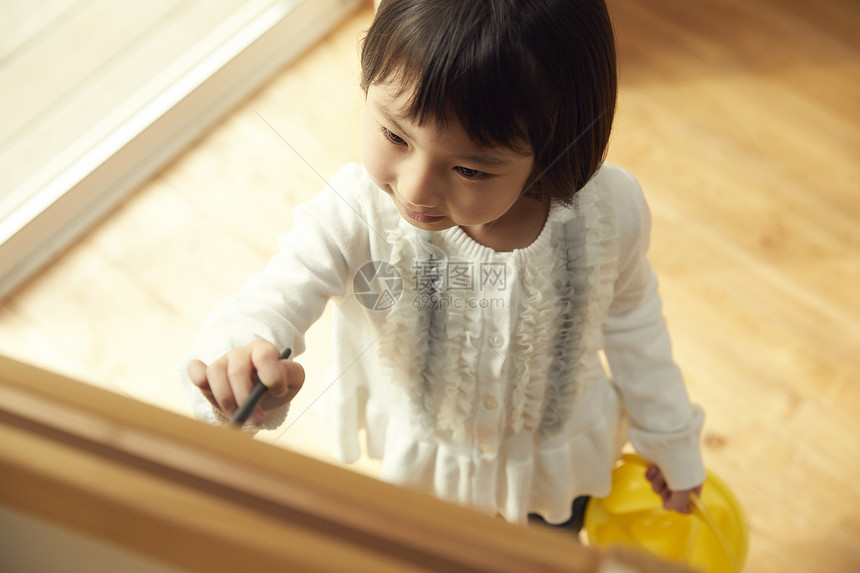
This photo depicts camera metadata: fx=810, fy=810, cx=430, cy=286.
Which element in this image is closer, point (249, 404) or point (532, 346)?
point (249, 404)

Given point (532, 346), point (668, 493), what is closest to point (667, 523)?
point (668, 493)

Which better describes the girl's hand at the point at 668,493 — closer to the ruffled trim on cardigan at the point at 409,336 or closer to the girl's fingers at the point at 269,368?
the ruffled trim on cardigan at the point at 409,336

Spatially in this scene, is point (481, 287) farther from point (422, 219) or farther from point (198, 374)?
point (198, 374)

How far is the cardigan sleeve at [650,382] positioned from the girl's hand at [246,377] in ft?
0.94

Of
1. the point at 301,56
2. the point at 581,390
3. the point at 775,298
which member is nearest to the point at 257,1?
the point at 301,56

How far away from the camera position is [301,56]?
74 cm

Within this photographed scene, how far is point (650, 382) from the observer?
2.11ft

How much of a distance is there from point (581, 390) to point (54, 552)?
1.35ft

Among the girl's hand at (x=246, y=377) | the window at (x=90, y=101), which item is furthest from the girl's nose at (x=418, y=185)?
the window at (x=90, y=101)

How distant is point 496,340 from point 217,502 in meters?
0.33

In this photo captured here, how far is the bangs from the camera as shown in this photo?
0.37 m

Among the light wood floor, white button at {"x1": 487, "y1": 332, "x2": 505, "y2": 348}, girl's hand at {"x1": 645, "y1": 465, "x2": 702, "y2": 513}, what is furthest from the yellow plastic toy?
white button at {"x1": 487, "y1": 332, "x2": 505, "y2": 348}

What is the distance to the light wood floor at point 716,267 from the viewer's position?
2.97ft

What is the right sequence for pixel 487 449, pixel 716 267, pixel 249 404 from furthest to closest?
pixel 716 267 → pixel 487 449 → pixel 249 404
